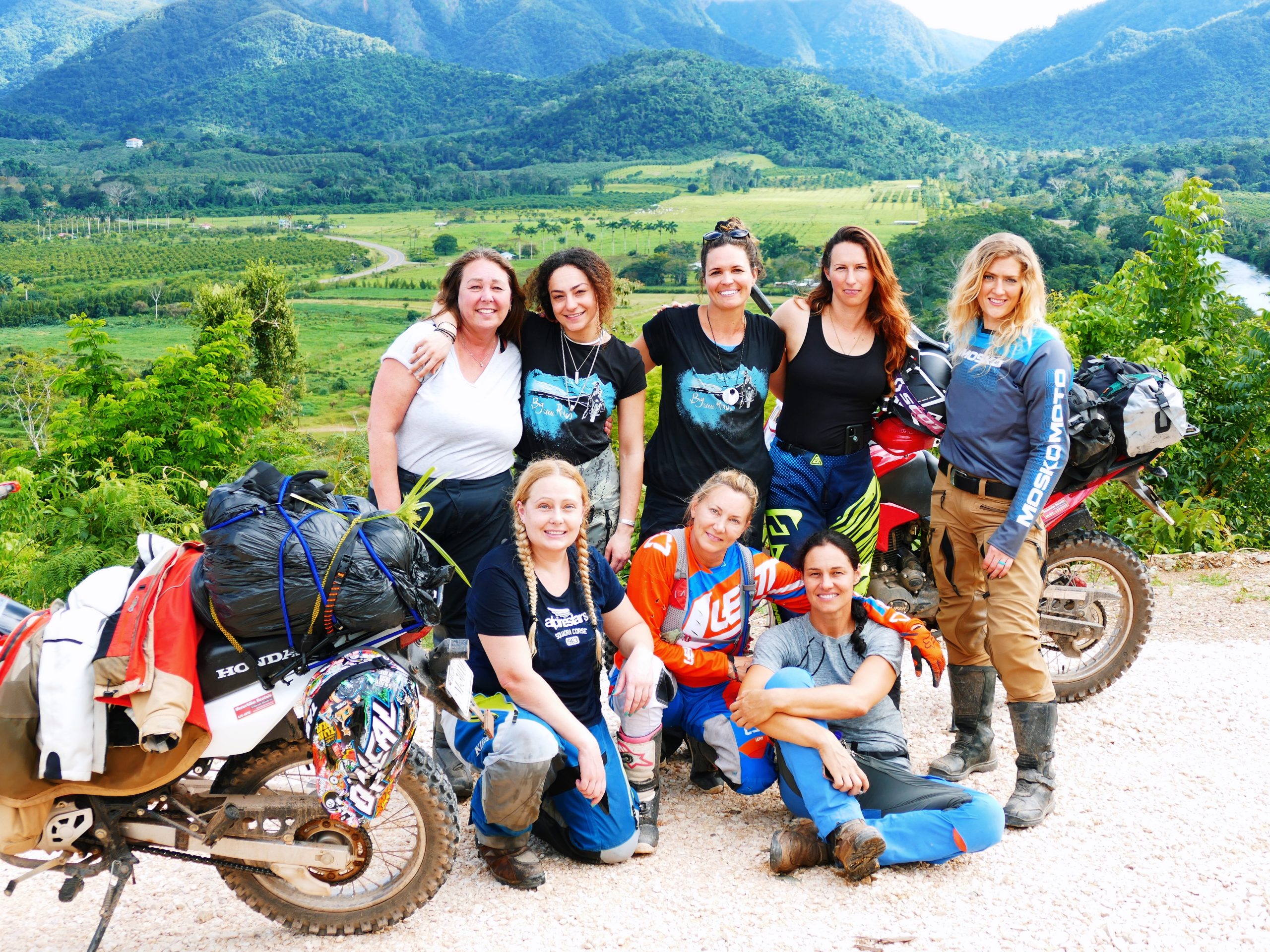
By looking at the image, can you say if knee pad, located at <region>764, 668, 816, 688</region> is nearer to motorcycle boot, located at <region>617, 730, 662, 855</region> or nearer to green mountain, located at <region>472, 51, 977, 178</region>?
motorcycle boot, located at <region>617, 730, 662, 855</region>

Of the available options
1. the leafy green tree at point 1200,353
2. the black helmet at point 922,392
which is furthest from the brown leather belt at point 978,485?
the leafy green tree at point 1200,353

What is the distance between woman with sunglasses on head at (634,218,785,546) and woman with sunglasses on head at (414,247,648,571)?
12 cm

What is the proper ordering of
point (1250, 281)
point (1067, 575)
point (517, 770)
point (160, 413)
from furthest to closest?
1. point (1250, 281)
2. point (160, 413)
3. point (1067, 575)
4. point (517, 770)

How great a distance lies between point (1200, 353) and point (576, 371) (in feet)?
22.6

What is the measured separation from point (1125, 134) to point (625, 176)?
76.3m

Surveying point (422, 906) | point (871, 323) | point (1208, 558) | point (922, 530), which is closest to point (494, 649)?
point (422, 906)

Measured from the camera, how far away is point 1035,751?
345 cm

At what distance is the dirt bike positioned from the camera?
8.66ft

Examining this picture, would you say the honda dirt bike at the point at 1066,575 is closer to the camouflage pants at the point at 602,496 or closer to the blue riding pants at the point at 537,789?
the camouflage pants at the point at 602,496

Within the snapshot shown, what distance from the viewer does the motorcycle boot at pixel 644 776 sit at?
10.6 ft

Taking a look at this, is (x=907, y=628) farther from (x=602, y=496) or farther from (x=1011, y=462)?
(x=602, y=496)

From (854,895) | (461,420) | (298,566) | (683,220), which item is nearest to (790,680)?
(854,895)

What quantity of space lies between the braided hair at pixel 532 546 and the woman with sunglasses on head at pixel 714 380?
0.65 m

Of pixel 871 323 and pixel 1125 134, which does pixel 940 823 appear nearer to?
pixel 871 323
